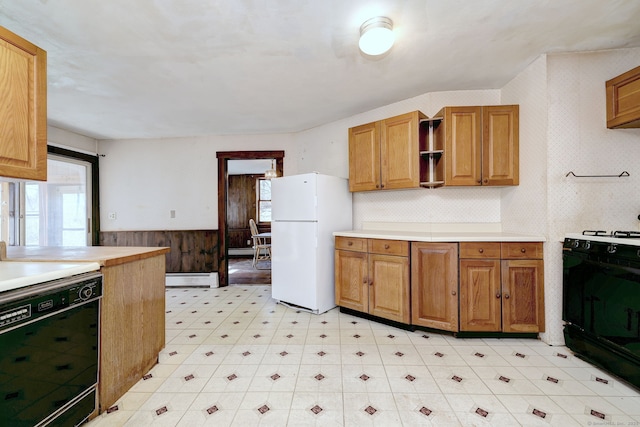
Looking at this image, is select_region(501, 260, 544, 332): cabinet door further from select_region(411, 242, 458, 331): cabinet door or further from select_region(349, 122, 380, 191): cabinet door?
select_region(349, 122, 380, 191): cabinet door

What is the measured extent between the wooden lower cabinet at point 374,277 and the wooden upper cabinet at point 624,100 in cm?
186

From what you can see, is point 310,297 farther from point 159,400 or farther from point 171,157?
point 171,157

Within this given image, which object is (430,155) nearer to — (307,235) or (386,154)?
(386,154)

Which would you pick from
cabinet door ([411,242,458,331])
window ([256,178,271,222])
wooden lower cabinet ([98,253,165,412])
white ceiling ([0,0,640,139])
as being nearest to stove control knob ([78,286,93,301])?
wooden lower cabinet ([98,253,165,412])

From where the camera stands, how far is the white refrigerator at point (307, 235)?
3.10 m

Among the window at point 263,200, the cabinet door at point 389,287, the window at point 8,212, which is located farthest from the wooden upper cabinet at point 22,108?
the window at point 263,200

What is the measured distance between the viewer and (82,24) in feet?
6.06

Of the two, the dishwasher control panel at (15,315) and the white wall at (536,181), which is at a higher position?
the white wall at (536,181)

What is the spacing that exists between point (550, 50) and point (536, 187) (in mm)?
1105

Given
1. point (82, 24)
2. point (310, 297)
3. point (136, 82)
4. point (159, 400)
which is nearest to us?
point (159, 400)

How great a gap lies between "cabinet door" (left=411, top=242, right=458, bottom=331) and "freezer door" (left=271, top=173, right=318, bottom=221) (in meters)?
1.17

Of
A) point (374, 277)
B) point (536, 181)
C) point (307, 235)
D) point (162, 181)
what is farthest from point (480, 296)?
point (162, 181)

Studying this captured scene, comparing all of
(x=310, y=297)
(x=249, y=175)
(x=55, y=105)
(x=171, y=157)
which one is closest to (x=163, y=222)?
(x=171, y=157)

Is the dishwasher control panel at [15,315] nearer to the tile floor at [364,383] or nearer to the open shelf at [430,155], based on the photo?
the tile floor at [364,383]
